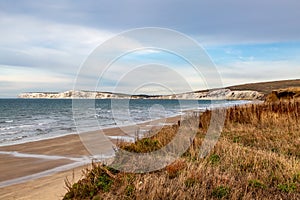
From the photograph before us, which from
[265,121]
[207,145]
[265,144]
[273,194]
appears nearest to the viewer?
[273,194]

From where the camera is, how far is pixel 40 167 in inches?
431

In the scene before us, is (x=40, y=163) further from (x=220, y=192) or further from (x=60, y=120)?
(x=60, y=120)

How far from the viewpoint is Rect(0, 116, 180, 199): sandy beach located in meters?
7.61

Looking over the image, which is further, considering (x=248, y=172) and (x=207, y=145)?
(x=207, y=145)

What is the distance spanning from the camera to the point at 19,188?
812cm

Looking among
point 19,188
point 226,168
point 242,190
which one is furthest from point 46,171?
point 242,190

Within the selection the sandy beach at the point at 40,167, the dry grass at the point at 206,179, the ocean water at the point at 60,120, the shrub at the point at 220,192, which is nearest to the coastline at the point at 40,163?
the sandy beach at the point at 40,167

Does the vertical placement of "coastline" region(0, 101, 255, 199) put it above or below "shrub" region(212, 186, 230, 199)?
below

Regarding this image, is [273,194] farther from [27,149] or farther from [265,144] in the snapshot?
[27,149]

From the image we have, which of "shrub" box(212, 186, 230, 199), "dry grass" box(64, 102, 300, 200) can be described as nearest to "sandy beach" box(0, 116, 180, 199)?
"dry grass" box(64, 102, 300, 200)

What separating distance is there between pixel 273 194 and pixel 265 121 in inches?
368

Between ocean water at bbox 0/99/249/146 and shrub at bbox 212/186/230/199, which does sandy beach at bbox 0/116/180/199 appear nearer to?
shrub at bbox 212/186/230/199

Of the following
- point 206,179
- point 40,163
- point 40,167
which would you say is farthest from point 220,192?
point 40,163

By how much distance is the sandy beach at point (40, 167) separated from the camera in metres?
7.61
